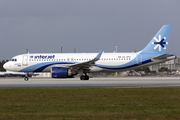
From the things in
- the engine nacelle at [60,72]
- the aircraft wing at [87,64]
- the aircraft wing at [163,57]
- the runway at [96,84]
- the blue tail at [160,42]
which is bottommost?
the runway at [96,84]

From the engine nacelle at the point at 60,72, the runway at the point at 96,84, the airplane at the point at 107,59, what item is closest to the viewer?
the runway at the point at 96,84

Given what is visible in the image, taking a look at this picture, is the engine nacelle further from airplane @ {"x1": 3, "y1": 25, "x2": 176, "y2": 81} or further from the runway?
the runway

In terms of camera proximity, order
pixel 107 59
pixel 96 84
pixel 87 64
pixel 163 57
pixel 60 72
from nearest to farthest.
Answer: pixel 96 84 → pixel 60 72 → pixel 87 64 → pixel 163 57 → pixel 107 59

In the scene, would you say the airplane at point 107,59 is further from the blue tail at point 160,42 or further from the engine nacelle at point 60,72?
the engine nacelle at point 60,72

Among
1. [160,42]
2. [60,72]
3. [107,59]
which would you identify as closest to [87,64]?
[107,59]

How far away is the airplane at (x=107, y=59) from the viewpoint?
109 ft

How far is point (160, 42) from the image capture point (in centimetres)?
3419

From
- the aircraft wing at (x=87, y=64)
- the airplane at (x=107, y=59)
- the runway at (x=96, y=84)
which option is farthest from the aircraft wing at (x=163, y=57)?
the aircraft wing at (x=87, y=64)

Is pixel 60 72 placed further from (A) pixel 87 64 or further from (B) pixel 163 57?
(B) pixel 163 57

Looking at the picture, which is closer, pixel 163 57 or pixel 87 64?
pixel 87 64

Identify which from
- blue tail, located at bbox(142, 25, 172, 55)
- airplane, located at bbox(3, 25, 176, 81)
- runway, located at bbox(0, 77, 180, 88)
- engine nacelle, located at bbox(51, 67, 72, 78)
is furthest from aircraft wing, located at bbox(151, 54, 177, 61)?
engine nacelle, located at bbox(51, 67, 72, 78)

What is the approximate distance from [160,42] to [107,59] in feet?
25.5

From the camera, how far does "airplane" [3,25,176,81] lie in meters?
33.3
